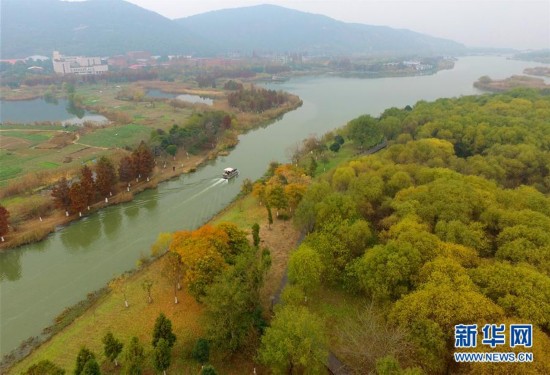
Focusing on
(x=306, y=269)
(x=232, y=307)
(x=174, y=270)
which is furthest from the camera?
(x=174, y=270)

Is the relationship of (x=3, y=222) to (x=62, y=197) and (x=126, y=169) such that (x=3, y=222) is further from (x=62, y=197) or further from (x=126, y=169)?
(x=126, y=169)

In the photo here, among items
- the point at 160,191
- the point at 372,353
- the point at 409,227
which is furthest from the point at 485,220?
the point at 160,191

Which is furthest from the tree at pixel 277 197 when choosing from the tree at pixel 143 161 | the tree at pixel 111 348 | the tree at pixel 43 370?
the tree at pixel 43 370

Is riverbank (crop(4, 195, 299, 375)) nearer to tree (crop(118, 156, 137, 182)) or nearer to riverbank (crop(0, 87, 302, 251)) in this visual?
riverbank (crop(0, 87, 302, 251))

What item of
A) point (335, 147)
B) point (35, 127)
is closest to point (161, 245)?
point (335, 147)

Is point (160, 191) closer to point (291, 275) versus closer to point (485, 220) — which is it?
point (291, 275)

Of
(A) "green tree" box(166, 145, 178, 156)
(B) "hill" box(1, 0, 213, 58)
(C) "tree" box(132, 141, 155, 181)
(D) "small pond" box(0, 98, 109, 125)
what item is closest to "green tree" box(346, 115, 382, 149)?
(A) "green tree" box(166, 145, 178, 156)
